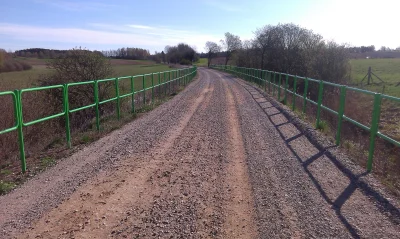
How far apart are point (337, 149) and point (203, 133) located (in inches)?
125

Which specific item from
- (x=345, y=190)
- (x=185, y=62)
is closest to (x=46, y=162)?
(x=345, y=190)

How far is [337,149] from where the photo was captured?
7230 mm

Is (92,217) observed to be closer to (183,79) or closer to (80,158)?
(80,158)

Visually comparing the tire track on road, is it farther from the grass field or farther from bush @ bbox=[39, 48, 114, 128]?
bush @ bbox=[39, 48, 114, 128]

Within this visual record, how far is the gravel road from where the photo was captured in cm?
373

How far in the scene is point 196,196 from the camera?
181 inches

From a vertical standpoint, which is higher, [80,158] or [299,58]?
[299,58]

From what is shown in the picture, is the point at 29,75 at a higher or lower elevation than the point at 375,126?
lower

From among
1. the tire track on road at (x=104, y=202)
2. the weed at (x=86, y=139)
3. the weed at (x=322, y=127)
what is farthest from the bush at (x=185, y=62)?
the tire track on road at (x=104, y=202)

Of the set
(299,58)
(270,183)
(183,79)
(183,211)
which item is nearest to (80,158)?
(183,211)

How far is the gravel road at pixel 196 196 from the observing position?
147 inches

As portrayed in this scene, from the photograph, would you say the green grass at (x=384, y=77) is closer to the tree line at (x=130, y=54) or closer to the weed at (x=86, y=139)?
the weed at (x=86, y=139)

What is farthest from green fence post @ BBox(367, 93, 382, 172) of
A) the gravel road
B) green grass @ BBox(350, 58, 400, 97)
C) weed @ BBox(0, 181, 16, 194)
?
green grass @ BBox(350, 58, 400, 97)

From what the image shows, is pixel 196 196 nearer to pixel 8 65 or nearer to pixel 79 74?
pixel 79 74
